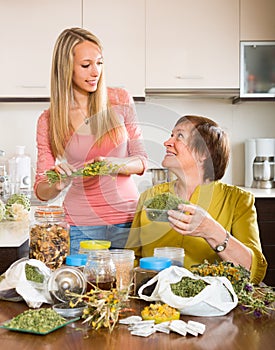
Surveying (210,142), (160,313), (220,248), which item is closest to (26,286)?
(160,313)

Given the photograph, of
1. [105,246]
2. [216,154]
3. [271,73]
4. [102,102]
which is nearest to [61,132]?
[102,102]

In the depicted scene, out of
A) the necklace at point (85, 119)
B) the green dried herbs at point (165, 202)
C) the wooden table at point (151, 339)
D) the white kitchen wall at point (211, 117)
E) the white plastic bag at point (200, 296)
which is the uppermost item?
the white kitchen wall at point (211, 117)

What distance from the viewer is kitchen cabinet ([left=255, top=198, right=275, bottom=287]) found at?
3.90 m

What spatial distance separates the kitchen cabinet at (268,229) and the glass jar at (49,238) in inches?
88.4

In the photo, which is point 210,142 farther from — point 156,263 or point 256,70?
point 256,70

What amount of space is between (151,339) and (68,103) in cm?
141

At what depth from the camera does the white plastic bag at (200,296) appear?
58.7 inches

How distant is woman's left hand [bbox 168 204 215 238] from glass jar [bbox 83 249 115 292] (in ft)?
1.09

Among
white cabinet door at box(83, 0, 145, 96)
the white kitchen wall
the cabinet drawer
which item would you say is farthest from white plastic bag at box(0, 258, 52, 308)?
the white kitchen wall

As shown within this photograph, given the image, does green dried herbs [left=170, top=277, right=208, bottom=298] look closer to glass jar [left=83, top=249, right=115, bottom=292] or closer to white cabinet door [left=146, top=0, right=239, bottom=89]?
glass jar [left=83, top=249, right=115, bottom=292]

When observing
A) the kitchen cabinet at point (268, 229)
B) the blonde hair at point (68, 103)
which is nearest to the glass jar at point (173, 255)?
the blonde hair at point (68, 103)

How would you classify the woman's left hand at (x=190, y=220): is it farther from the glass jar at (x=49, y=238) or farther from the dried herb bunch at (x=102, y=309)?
the dried herb bunch at (x=102, y=309)

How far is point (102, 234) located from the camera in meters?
2.52

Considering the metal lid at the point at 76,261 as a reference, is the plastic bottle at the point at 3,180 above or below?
above
